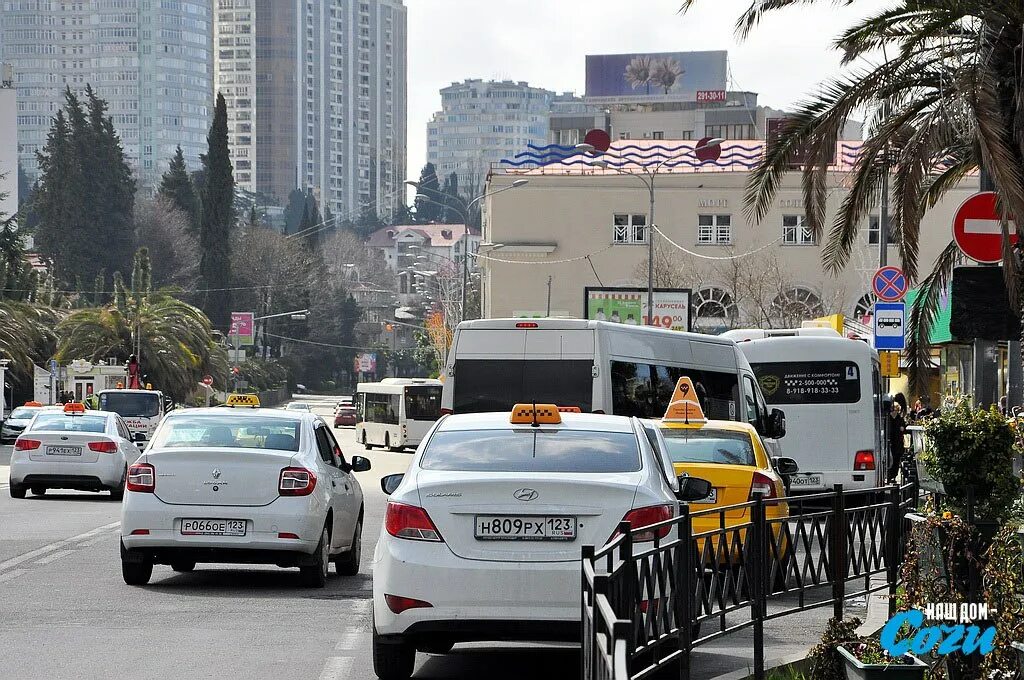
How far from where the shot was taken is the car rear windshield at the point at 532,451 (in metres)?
9.43

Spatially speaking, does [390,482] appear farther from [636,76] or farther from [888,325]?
[636,76]

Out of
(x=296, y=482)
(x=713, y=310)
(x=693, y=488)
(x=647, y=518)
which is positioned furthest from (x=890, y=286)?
(x=713, y=310)

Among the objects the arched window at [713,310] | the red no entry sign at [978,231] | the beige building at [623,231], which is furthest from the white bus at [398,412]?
the red no entry sign at [978,231]

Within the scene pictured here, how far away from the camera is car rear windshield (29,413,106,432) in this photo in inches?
1060

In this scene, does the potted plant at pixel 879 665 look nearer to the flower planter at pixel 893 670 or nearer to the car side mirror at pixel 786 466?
the flower planter at pixel 893 670

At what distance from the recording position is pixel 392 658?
30.3 feet

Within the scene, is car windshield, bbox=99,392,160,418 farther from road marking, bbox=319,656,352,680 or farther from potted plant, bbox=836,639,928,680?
potted plant, bbox=836,639,928,680

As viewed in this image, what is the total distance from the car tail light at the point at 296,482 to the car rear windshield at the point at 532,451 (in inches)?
158

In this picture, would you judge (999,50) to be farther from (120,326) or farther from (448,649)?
(120,326)

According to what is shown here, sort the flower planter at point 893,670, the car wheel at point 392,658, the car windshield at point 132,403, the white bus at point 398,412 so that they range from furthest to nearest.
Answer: the white bus at point 398,412, the car windshield at point 132,403, the car wheel at point 392,658, the flower planter at point 893,670

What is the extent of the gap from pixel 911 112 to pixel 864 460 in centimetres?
1020

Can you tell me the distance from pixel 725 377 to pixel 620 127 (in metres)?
93.8

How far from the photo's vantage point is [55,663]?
9688mm

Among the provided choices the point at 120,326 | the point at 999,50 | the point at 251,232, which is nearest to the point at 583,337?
the point at 999,50
